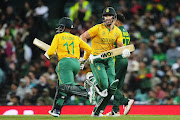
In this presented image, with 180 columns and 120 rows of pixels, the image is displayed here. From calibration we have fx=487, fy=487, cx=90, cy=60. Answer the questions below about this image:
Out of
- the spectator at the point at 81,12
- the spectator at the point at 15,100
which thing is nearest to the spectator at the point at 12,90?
the spectator at the point at 15,100

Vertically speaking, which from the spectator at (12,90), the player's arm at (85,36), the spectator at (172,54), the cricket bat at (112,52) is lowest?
the spectator at (12,90)

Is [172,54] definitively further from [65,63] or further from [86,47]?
[65,63]

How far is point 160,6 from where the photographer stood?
16047mm

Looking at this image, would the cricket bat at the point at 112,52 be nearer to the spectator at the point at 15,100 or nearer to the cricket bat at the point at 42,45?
the cricket bat at the point at 42,45

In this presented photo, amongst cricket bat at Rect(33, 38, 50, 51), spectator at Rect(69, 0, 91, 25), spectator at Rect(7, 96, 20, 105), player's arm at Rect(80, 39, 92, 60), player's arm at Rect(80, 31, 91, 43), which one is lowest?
spectator at Rect(7, 96, 20, 105)

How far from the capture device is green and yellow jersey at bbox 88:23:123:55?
9.38 metres

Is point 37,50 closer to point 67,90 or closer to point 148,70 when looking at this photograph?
point 148,70

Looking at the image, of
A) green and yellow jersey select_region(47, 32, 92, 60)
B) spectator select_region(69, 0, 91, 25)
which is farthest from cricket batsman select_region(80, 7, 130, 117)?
spectator select_region(69, 0, 91, 25)

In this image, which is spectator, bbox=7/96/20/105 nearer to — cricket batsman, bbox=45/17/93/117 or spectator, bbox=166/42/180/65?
cricket batsman, bbox=45/17/93/117

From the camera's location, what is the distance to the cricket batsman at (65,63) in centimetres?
861

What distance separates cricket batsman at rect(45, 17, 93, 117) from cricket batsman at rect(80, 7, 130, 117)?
1.48 feet

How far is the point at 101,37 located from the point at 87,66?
4.47 metres

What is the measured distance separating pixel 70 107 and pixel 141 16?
5.32 meters

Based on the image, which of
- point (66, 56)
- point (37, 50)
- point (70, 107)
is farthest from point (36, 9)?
point (66, 56)
